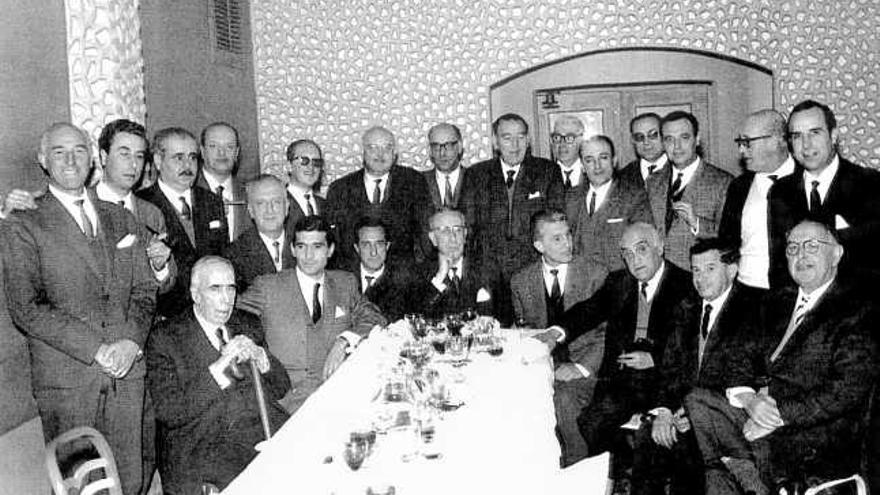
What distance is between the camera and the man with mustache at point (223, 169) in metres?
5.30

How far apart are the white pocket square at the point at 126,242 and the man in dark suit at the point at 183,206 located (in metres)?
0.62

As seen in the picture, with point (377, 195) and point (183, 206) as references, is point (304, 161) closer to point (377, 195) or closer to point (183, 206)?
point (377, 195)

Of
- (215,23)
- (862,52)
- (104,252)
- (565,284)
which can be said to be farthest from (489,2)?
(104,252)

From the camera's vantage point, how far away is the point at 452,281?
4.94 metres

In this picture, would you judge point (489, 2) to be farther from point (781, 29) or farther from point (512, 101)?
point (781, 29)

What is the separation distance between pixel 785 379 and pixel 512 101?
460 cm

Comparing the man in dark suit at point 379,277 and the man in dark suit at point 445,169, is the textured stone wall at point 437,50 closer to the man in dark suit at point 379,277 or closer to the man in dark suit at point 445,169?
the man in dark suit at point 445,169

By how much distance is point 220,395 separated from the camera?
11.5 ft

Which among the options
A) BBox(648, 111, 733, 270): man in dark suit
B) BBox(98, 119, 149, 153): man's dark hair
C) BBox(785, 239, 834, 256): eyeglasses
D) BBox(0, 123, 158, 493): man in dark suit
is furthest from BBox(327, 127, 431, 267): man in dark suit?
BBox(785, 239, 834, 256): eyeglasses

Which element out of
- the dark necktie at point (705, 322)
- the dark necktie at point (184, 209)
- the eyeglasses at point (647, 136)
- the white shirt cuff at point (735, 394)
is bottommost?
the white shirt cuff at point (735, 394)

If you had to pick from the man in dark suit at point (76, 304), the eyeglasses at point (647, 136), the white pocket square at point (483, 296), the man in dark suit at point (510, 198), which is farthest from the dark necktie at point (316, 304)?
the eyeglasses at point (647, 136)

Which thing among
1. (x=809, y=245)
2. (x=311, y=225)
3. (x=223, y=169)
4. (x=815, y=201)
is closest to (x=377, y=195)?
(x=223, y=169)

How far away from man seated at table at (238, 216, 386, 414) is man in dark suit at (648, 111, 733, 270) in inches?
70.7

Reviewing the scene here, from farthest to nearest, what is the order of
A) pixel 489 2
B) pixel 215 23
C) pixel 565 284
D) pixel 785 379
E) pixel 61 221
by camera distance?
pixel 489 2, pixel 215 23, pixel 565 284, pixel 61 221, pixel 785 379
